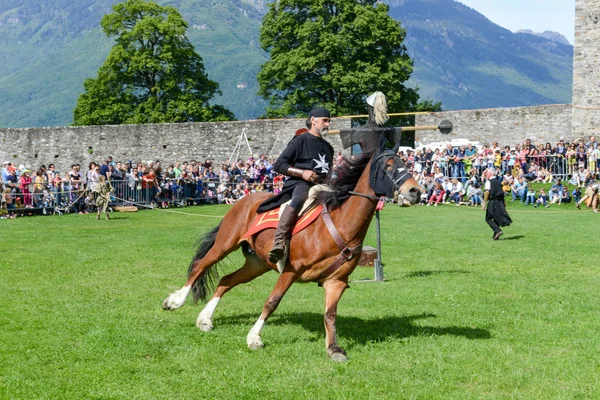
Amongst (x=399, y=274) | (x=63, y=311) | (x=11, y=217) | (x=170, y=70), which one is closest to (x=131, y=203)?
(x=11, y=217)

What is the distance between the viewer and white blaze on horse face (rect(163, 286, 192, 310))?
9.95 meters

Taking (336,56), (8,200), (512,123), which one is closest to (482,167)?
(512,123)

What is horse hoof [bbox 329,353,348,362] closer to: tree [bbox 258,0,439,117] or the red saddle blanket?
the red saddle blanket

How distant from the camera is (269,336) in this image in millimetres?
9078

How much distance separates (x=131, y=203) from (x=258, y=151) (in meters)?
15.2

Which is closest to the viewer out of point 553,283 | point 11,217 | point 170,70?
point 553,283

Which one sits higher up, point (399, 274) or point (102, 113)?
point (102, 113)

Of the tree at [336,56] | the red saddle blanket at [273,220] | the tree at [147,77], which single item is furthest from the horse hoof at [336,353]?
the tree at [147,77]

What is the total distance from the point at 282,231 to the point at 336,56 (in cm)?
4384

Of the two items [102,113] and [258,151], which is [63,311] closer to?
[258,151]

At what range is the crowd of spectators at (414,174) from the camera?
104 feet

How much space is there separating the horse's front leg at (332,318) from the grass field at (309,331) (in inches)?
5.4

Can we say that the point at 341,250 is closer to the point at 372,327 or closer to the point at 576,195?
the point at 372,327

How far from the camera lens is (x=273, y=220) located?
9188mm
